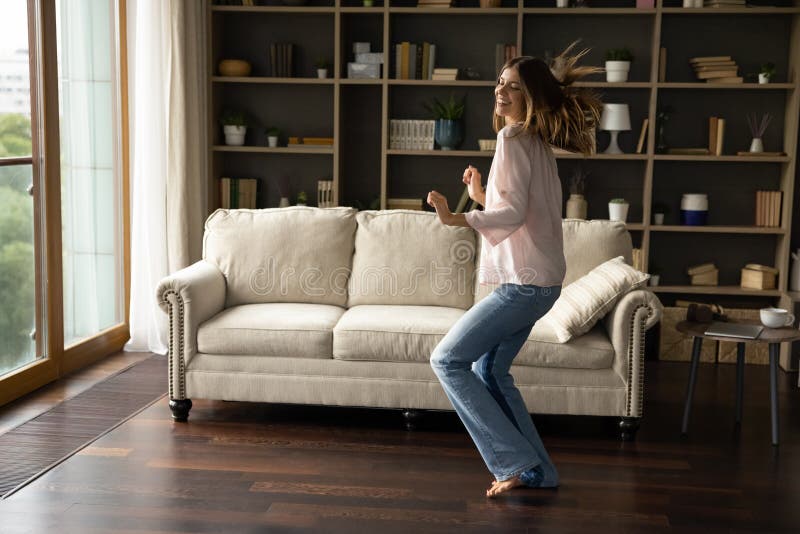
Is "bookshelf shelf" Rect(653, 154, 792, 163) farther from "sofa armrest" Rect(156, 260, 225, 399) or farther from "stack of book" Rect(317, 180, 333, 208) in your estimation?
"sofa armrest" Rect(156, 260, 225, 399)

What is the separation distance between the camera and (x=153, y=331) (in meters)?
5.45

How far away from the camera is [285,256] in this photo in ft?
15.0

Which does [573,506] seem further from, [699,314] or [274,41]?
[274,41]

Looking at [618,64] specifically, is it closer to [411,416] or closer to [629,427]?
[629,427]

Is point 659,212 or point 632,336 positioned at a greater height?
point 659,212

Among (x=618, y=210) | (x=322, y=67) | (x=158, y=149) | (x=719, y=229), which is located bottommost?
(x=719, y=229)

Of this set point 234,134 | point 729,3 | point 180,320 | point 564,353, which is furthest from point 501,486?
point 729,3

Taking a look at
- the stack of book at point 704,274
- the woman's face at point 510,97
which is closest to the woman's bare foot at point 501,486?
the woman's face at point 510,97

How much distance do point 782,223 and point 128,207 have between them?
389 centimetres

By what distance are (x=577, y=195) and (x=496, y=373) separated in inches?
108

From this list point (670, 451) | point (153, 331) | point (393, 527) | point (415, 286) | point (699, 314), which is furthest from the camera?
point (153, 331)

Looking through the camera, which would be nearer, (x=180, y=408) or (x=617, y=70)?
(x=180, y=408)

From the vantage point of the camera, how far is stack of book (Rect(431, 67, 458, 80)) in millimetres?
5828

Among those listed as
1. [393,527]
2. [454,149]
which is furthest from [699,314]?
[454,149]
